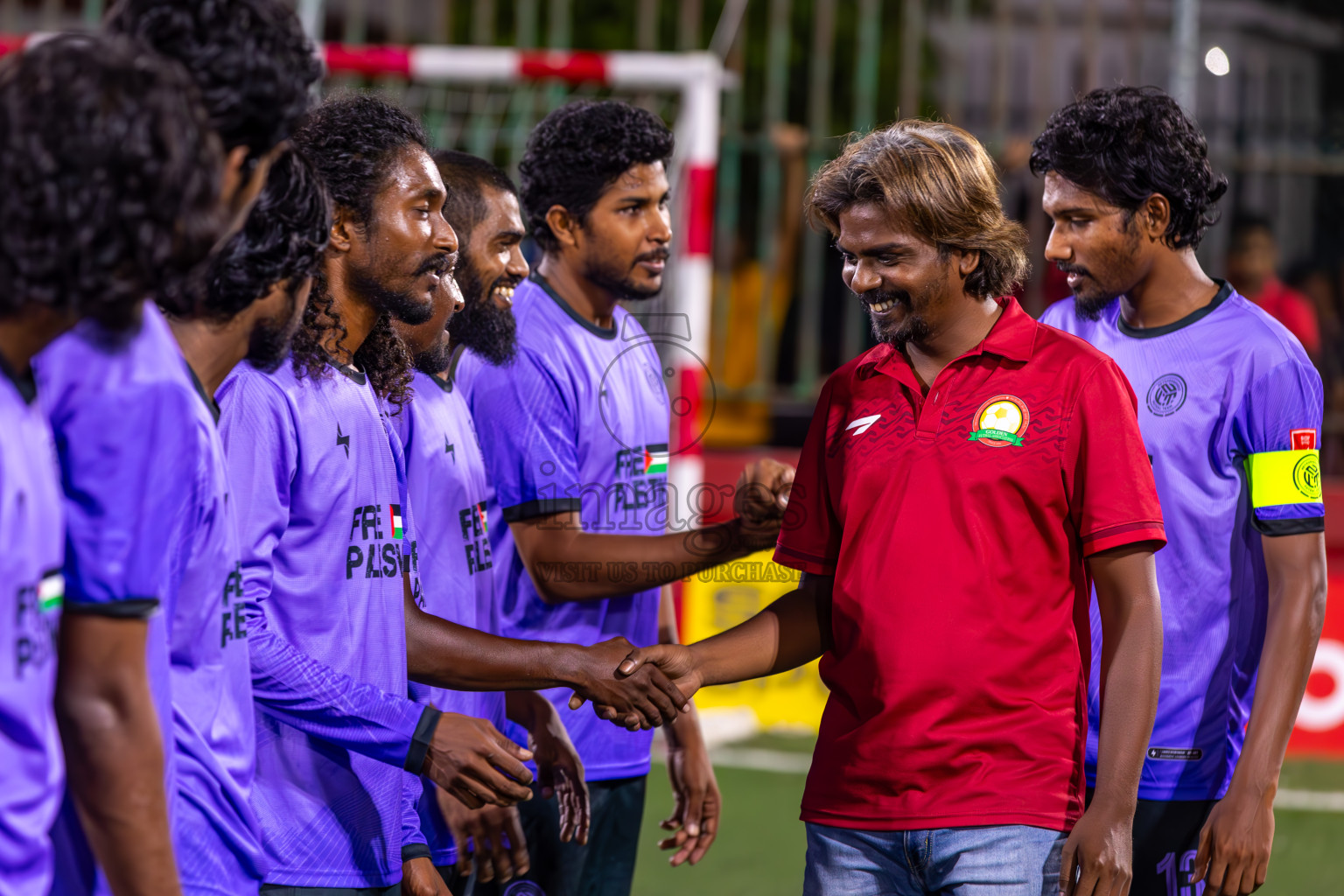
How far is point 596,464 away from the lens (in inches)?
138

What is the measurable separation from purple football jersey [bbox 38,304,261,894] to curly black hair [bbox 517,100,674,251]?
192 centimetres

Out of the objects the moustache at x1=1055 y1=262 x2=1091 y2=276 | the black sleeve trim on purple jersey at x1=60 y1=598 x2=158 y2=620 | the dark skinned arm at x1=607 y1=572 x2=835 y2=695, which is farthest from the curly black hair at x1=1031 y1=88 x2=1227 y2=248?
the black sleeve trim on purple jersey at x1=60 y1=598 x2=158 y2=620

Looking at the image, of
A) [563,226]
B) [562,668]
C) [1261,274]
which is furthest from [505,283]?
[1261,274]

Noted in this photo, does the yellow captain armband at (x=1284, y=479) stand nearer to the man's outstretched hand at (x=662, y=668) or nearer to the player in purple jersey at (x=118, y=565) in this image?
the man's outstretched hand at (x=662, y=668)

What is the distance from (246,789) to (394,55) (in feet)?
18.9

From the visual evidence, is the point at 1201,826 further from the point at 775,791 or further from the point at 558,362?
the point at 775,791

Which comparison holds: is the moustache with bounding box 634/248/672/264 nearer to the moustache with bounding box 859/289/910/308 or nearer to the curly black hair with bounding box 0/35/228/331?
the moustache with bounding box 859/289/910/308

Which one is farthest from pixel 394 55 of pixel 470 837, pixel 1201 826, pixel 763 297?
pixel 1201 826

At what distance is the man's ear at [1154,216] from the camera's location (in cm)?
318

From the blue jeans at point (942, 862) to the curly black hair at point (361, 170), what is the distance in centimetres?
124

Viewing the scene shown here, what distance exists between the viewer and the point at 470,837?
3.05 meters

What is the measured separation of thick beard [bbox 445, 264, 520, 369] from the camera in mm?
3457

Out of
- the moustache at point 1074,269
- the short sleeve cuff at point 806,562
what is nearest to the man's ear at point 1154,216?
the moustache at point 1074,269

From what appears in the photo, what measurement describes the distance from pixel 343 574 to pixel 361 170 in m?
0.81
